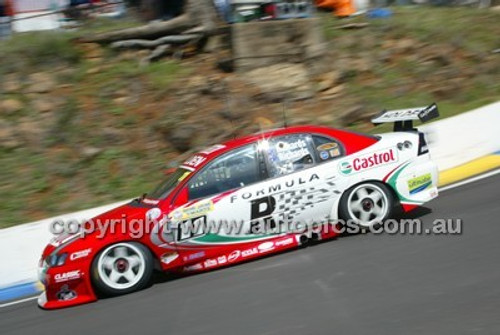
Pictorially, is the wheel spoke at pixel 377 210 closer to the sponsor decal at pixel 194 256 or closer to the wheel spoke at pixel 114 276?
the sponsor decal at pixel 194 256

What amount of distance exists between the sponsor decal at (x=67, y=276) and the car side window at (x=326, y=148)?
2895mm

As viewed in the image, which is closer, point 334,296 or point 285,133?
point 334,296

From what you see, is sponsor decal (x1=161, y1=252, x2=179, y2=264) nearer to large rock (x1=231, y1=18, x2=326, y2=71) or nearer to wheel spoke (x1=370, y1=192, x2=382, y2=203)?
wheel spoke (x1=370, y1=192, x2=382, y2=203)

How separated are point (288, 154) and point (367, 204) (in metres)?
1.07

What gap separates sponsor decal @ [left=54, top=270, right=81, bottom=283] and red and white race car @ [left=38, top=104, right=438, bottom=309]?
0.01 meters

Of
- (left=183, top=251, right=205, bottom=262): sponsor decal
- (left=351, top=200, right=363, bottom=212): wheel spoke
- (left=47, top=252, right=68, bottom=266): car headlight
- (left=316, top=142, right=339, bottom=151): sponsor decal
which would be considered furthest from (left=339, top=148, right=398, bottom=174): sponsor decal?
(left=47, top=252, right=68, bottom=266): car headlight

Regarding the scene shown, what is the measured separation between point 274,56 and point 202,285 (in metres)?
8.00

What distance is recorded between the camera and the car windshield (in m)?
7.51

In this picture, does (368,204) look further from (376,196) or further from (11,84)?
(11,84)

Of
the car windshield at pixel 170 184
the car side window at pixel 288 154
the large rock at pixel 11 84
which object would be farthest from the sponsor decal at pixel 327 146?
the large rock at pixel 11 84

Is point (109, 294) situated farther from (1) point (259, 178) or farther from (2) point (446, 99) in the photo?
(2) point (446, 99)

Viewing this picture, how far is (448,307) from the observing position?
532 centimetres

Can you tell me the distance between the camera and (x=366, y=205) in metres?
7.70

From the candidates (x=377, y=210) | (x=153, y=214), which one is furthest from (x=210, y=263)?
(x=377, y=210)
